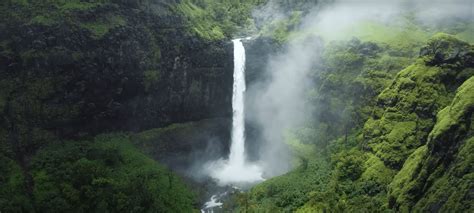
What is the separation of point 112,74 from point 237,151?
91.5 feet

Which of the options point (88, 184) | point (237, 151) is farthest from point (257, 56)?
point (88, 184)

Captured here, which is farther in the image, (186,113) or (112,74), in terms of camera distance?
(186,113)

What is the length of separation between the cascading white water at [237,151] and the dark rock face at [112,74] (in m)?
1.71

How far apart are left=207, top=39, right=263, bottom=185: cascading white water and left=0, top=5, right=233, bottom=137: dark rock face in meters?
1.71

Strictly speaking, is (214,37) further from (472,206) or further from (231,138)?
(472,206)

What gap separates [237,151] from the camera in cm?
9512

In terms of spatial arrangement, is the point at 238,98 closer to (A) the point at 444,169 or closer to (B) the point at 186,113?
(B) the point at 186,113

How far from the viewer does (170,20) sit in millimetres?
91062

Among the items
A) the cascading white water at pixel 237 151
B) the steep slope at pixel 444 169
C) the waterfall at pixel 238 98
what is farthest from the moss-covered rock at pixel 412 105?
the waterfall at pixel 238 98

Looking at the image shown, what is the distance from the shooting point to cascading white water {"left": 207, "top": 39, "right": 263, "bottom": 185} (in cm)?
8733

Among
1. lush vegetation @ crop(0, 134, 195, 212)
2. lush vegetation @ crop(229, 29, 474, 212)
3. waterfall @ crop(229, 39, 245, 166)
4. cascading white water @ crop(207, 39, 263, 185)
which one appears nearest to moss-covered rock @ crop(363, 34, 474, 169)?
lush vegetation @ crop(229, 29, 474, 212)

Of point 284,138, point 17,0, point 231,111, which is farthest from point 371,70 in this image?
point 17,0

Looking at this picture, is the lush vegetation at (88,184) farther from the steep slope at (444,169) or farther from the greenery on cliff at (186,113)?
the steep slope at (444,169)

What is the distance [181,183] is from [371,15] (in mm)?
52829
